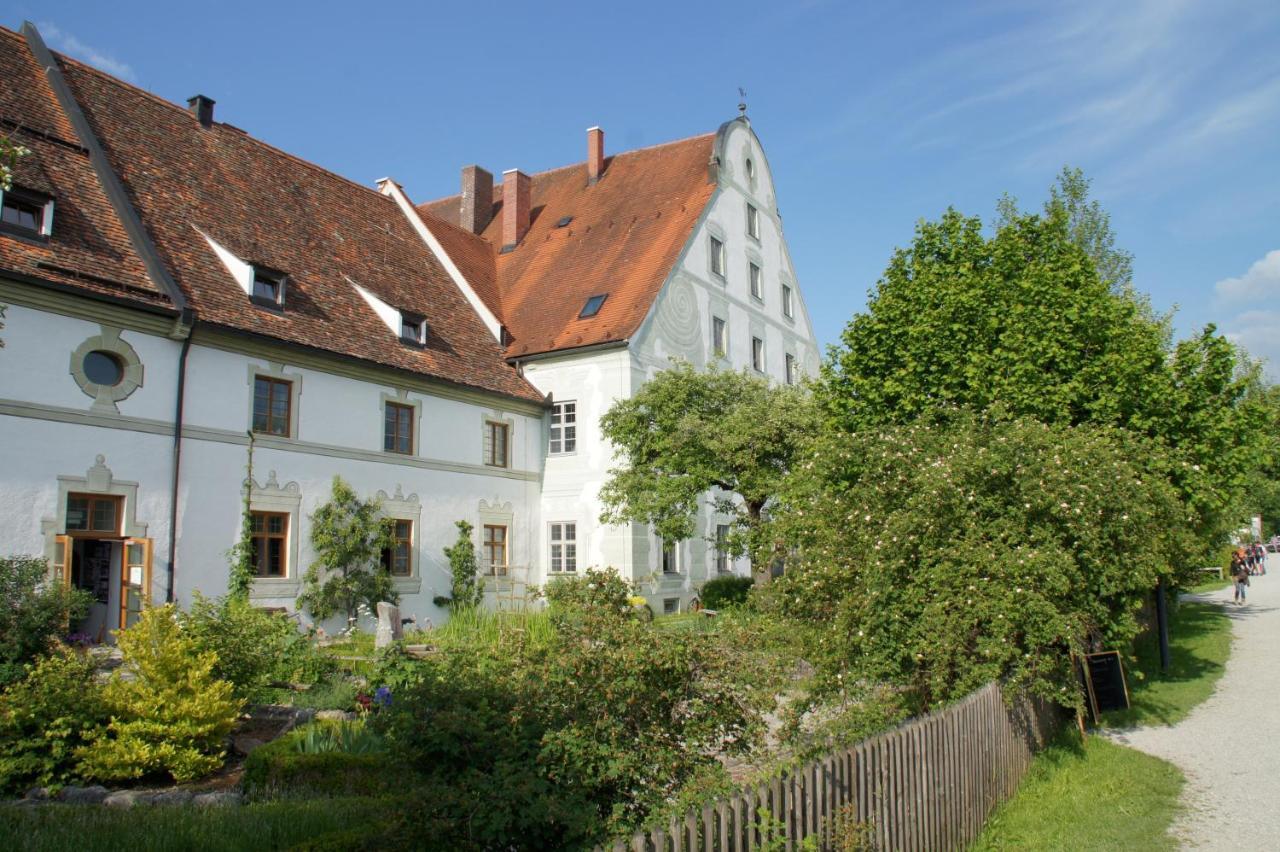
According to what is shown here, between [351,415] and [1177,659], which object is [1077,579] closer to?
[1177,659]

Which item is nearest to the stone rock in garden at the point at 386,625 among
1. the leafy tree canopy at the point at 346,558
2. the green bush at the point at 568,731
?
the leafy tree canopy at the point at 346,558

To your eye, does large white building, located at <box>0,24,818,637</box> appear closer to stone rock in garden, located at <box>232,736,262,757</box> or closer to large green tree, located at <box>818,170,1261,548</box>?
stone rock in garden, located at <box>232,736,262,757</box>

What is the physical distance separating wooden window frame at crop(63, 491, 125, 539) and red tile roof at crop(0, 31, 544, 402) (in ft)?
12.7

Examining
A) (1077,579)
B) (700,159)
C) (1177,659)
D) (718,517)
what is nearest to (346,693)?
(1077,579)

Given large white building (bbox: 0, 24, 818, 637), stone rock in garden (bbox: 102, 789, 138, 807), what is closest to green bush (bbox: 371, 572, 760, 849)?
stone rock in garden (bbox: 102, 789, 138, 807)

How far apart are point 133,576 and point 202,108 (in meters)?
13.3

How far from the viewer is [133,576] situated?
18.0 meters

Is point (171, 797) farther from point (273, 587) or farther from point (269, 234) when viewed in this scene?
point (269, 234)

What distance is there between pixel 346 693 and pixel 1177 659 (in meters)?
15.5

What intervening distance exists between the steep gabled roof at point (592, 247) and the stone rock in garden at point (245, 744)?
18.0m

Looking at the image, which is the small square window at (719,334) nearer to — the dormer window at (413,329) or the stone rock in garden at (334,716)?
the dormer window at (413,329)

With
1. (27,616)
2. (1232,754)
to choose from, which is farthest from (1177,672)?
(27,616)

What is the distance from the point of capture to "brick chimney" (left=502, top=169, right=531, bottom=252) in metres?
34.6

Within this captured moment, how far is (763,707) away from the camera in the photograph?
6590 millimetres
